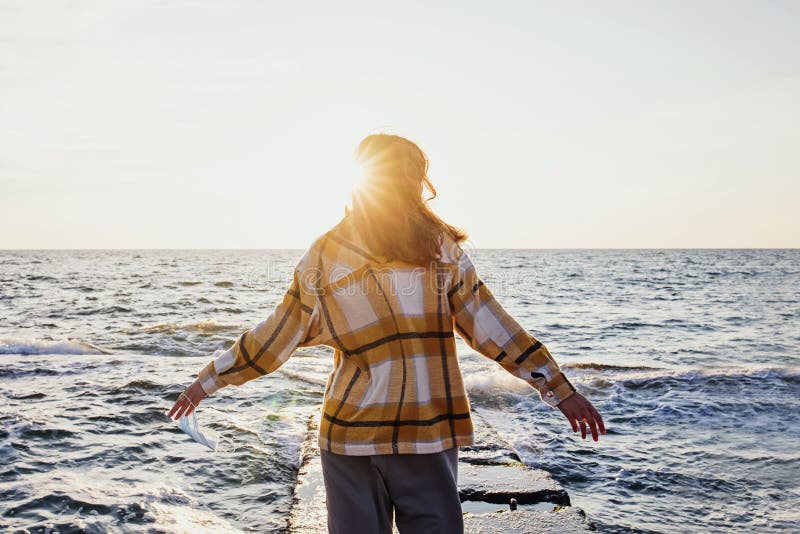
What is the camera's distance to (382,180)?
2025 millimetres

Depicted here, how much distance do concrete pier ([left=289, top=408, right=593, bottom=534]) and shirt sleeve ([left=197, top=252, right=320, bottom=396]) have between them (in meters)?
1.89

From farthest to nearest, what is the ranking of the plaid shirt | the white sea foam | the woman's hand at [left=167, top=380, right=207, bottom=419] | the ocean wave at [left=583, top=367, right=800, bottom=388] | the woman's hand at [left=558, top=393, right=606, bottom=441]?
the ocean wave at [left=583, top=367, right=800, bottom=388]
the white sea foam
the woman's hand at [left=167, top=380, right=207, bottom=419]
the woman's hand at [left=558, top=393, right=606, bottom=441]
the plaid shirt

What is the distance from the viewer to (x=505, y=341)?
83.9 inches

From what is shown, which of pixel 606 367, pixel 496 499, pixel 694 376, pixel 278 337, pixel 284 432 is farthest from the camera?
pixel 606 367

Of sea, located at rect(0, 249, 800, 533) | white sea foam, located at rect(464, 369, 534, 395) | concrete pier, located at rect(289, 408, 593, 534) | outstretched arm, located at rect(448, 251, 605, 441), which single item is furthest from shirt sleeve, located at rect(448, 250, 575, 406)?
white sea foam, located at rect(464, 369, 534, 395)

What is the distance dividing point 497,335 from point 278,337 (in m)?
0.76

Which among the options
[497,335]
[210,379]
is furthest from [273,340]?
[497,335]

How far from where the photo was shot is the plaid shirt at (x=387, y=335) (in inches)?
76.7

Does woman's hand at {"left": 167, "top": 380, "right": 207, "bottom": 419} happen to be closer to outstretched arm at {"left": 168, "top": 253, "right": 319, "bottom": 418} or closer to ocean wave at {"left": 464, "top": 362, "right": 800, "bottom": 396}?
outstretched arm at {"left": 168, "top": 253, "right": 319, "bottom": 418}

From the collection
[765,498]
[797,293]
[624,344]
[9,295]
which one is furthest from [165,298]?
[797,293]

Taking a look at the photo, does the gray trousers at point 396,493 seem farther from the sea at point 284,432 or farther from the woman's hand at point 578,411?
the sea at point 284,432

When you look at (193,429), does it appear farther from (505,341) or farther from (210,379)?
(505,341)

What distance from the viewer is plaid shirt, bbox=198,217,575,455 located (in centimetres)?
195

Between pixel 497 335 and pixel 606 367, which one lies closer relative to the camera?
pixel 497 335
